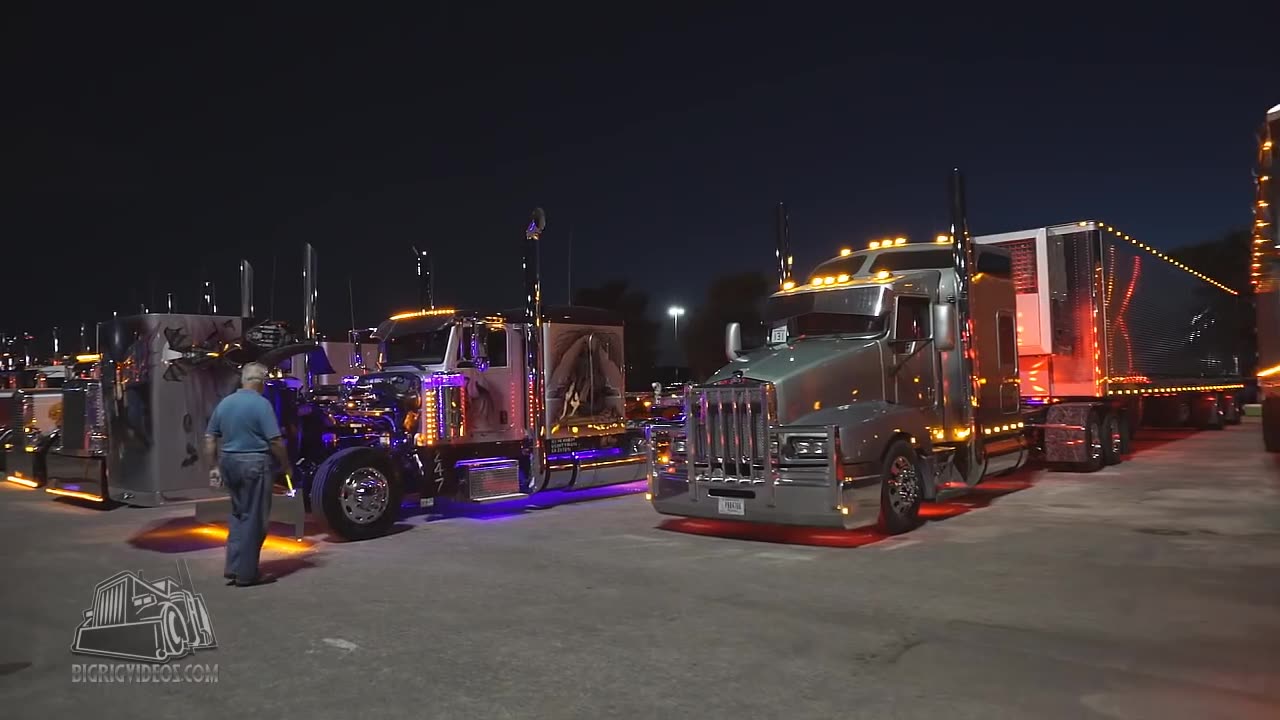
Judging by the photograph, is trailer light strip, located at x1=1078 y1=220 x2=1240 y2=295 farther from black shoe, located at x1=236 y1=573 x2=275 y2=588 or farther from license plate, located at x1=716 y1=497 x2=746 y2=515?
black shoe, located at x1=236 y1=573 x2=275 y2=588

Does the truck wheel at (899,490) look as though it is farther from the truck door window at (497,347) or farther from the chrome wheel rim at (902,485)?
the truck door window at (497,347)

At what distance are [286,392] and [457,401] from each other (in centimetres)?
219

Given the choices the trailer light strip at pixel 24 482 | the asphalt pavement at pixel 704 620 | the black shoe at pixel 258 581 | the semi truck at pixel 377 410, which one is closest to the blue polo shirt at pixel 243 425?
the black shoe at pixel 258 581

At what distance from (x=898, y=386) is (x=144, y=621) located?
791 cm

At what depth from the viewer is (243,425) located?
809cm

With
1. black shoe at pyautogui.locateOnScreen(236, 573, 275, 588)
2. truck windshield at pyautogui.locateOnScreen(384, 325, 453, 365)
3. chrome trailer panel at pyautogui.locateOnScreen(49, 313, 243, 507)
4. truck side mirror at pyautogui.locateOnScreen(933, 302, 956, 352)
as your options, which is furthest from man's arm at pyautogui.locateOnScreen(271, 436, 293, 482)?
truck side mirror at pyautogui.locateOnScreen(933, 302, 956, 352)

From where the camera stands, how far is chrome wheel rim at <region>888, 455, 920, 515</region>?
1012 cm

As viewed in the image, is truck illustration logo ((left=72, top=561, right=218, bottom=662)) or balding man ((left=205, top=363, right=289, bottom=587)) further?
balding man ((left=205, top=363, right=289, bottom=587))

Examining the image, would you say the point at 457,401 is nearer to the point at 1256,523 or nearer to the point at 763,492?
the point at 763,492

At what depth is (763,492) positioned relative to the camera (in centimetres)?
970

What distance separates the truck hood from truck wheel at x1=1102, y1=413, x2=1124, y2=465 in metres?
8.07

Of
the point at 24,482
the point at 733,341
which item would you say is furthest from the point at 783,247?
the point at 24,482

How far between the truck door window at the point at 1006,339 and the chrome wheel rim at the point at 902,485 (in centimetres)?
324

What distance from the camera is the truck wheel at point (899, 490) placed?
10.0 metres
